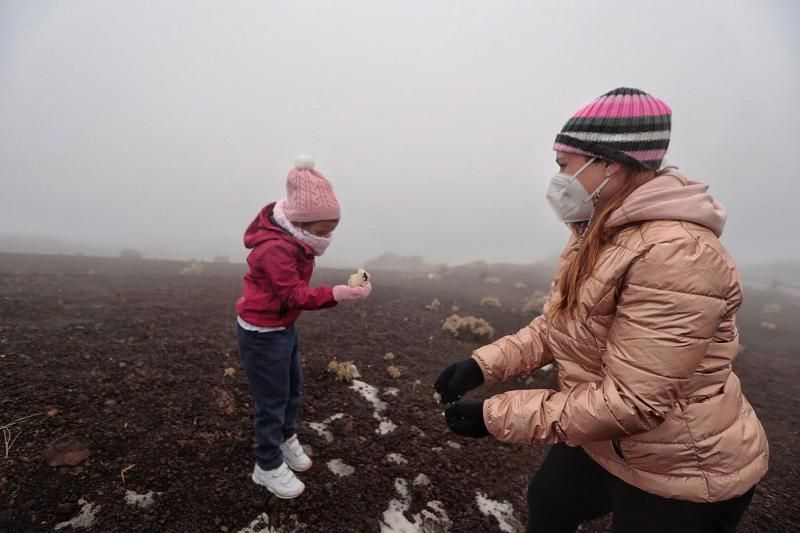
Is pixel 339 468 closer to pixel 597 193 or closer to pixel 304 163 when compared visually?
pixel 304 163

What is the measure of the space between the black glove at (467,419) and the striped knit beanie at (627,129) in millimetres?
1482

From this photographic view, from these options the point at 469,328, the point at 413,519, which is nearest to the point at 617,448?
the point at 413,519

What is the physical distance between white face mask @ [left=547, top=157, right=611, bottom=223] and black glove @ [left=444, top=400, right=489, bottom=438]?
1204 millimetres

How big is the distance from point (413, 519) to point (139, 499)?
7.56ft

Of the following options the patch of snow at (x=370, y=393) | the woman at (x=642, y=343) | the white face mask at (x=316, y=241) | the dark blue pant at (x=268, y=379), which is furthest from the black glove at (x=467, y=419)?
the patch of snow at (x=370, y=393)

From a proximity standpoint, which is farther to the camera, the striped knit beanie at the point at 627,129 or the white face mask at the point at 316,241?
the white face mask at the point at 316,241

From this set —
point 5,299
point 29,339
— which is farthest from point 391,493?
point 5,299

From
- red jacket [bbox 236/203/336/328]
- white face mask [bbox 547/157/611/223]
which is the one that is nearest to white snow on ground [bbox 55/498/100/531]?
red jacket [bbox 236/203/336/328]

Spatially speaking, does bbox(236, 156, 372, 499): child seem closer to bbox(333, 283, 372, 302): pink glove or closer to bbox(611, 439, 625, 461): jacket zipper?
bbox(333, 283, 372, 302): pink glove

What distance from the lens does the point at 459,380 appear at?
2.48 meters

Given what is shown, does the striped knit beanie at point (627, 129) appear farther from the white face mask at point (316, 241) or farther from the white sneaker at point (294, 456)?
the white sneaker at point (294, 456)

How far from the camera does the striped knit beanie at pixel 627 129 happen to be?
1.79 meters

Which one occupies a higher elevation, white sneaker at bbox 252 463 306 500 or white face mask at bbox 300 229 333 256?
white face mask at bbox 300 229 333 256

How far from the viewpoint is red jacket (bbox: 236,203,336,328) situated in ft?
9.56
